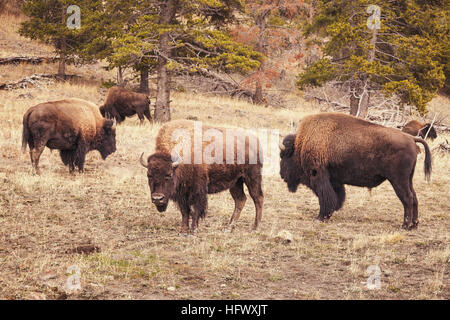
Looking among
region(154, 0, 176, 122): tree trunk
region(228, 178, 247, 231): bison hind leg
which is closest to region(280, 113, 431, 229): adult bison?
region(228, 178, 247, 231): bison hind leg

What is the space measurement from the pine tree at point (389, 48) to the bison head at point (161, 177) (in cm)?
1340

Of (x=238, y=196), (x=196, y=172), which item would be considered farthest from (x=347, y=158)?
(x=196, y=172)

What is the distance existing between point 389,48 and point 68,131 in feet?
49.2

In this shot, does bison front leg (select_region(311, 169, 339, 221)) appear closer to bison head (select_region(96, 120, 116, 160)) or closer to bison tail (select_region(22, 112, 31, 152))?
bison head (select_region(96, 120, 116, 160))

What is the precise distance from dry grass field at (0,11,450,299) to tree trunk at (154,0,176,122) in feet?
22.2

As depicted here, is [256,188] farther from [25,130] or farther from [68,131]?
[25,130]

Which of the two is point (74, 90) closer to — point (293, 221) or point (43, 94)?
point (43, 94)

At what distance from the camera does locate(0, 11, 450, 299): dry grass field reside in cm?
564

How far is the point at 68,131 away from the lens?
40.0 feet

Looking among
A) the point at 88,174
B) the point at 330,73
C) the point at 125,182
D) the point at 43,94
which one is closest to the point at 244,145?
the point at 125,182

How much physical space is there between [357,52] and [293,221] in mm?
13685

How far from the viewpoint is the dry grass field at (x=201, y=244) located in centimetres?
564

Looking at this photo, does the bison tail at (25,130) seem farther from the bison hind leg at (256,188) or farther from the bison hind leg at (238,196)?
the bison hind leg at (256,188)

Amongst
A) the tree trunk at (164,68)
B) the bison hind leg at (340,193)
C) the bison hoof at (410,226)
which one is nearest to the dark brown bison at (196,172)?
the bison hind leg at (340,193)
